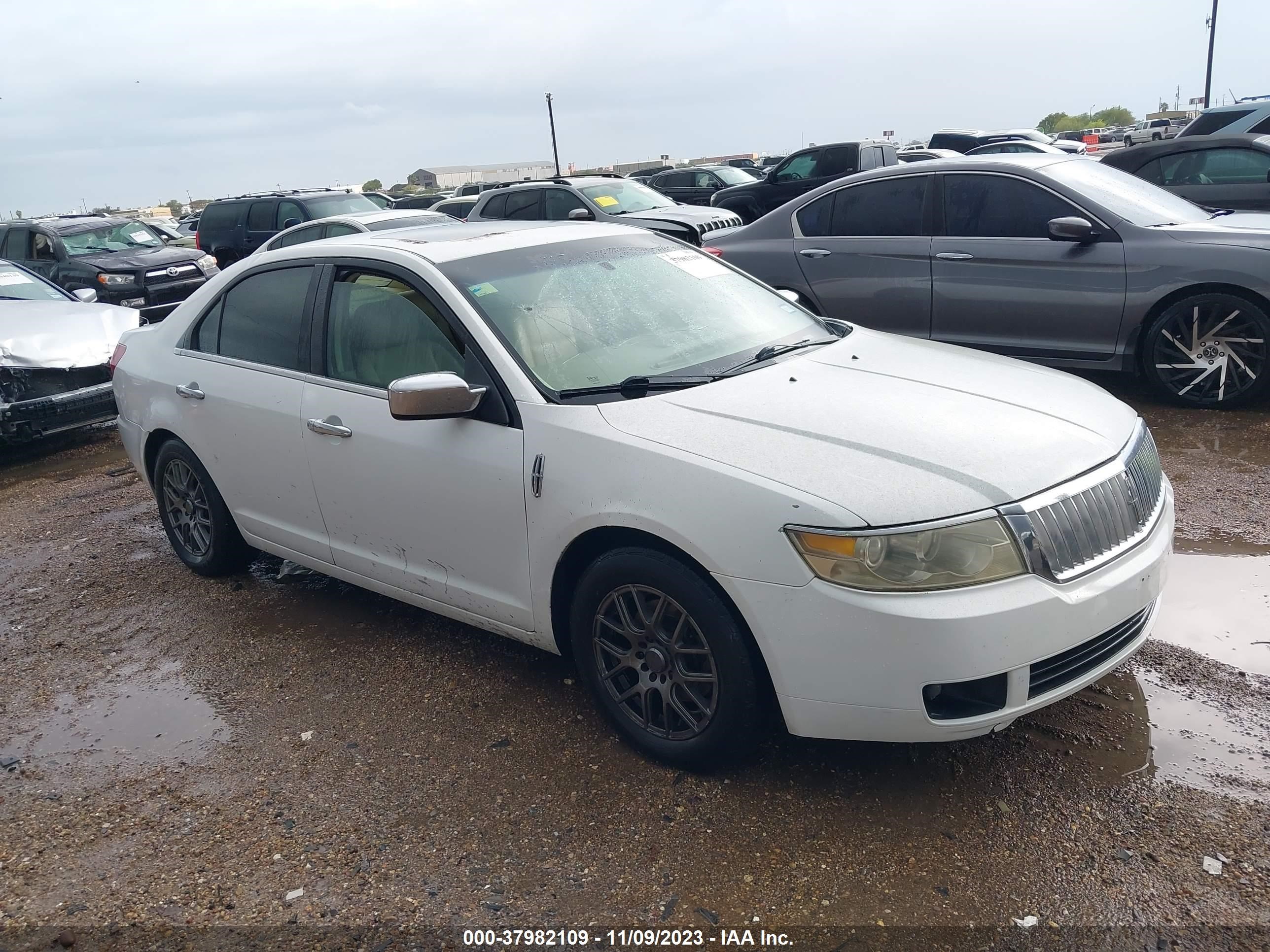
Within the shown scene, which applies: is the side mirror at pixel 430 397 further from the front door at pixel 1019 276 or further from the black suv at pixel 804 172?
the black suv at pixel 804 172

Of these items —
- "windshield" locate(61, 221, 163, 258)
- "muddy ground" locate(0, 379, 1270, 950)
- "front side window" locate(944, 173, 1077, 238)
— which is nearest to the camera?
"muddy ground" locate(0, 379, 1270, 950)

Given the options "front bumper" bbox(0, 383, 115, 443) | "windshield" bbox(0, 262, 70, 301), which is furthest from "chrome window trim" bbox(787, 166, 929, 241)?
"windshield" bbox(0, 262, 70, 301)

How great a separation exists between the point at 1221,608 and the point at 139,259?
14.3 meters

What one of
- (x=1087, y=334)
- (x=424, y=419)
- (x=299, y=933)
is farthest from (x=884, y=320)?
(x=299, y=933)

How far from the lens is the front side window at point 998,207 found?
269 inches

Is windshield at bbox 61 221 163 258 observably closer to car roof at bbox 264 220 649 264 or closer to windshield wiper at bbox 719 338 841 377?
car roof at bbox 264 220 649 264

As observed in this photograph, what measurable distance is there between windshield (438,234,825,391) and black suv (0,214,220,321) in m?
10.6

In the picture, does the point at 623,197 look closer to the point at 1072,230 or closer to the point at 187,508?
the point at 1072,230

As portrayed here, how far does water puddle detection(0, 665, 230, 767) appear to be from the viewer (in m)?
3.69

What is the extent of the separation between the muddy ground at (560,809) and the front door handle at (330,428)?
0.96 meters

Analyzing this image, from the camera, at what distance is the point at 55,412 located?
7883 mm

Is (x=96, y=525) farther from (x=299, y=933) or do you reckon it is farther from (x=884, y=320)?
(x=884, y=320)

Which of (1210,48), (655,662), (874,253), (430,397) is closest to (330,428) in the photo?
(430,397)

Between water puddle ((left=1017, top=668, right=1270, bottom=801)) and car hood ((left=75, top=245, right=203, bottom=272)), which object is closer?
water puddle ((left=1017, top=668, right=1270, bottom=801))
